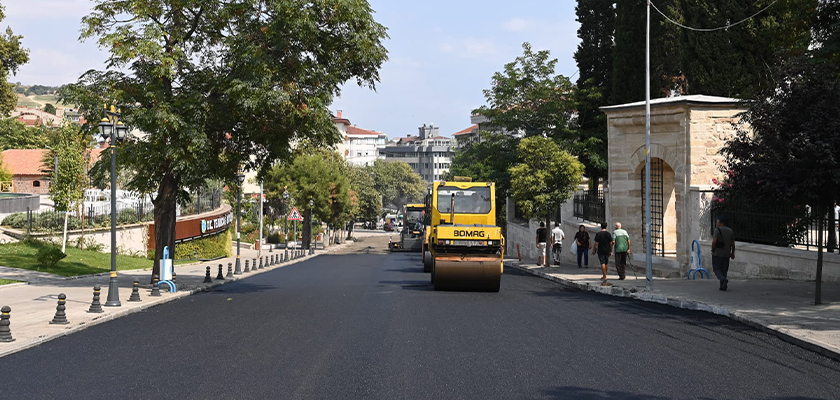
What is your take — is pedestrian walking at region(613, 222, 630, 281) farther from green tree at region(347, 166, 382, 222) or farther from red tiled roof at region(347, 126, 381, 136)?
red tiled roof at region(347, 126, 381, 136)

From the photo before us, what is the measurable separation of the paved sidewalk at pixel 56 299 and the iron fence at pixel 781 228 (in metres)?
15.1

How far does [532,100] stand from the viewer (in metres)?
41.0

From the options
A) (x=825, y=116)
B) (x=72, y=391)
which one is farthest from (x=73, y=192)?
(x=825, y=116)

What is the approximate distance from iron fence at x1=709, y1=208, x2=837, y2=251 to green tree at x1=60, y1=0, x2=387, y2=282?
1144 cm

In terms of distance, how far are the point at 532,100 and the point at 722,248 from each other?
944 inches

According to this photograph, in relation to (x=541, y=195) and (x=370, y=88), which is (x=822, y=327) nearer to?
(x=370, y=88)

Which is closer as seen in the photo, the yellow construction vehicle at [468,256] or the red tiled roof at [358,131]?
the yellow construction vehicle at [468,256]

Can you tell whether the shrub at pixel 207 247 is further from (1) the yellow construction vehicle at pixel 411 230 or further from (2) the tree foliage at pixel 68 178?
(1) the yellow construction vehicle at pixel 411 230

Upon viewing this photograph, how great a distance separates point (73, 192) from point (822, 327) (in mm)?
30753

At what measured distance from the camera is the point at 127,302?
1867cm

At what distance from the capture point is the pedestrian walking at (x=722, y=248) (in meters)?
17.9

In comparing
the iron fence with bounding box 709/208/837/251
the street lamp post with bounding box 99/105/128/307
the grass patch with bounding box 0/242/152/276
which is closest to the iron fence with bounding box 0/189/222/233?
the grass patch with bounding box 0/242/152/276

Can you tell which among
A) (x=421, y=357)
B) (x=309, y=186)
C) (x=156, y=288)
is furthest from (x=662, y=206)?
(x=309, y=186)

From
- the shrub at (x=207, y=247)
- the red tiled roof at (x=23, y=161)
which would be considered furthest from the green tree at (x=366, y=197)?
the shrub at (x=207, y=247)
